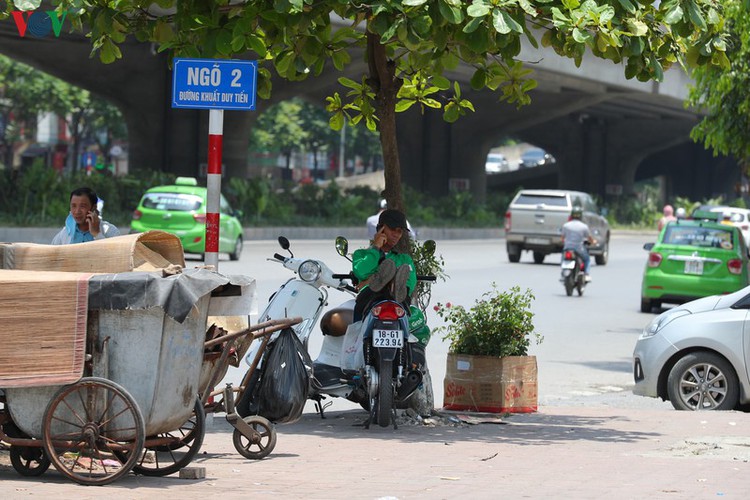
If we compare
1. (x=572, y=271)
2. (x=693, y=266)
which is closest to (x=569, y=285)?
(x=572, y=271)

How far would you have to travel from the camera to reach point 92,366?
681 cm

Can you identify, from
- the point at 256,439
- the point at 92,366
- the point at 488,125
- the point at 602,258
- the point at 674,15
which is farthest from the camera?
the point at 488,125

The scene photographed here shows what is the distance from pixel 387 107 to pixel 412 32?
2094 mm

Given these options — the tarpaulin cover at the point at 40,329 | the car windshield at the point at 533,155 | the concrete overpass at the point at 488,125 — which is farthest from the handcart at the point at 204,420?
the car windshield at the point at 533,155

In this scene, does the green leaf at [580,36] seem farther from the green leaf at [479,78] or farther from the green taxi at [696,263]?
the green taxi at [696,263]

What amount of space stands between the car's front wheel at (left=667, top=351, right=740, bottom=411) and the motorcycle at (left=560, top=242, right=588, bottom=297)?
13.7m

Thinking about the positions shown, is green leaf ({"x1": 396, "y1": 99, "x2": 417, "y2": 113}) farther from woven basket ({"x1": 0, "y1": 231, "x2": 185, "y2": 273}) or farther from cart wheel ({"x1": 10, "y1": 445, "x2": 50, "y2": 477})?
cart wheel ({"x1": 10, "y1": 445, "x2": 50, "y2": 477})

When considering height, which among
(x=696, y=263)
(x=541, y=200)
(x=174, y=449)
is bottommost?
(x=174, y=449)

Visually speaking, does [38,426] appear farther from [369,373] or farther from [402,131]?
[402,131]

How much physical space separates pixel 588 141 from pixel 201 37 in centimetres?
7230

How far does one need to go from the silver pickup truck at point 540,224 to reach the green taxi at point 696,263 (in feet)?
45.3

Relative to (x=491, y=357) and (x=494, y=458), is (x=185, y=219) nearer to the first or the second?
(x=491, y=357)

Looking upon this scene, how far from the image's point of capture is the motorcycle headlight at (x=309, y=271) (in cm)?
921

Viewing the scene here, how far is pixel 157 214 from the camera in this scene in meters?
29.4
